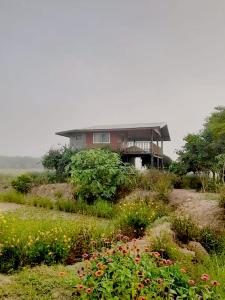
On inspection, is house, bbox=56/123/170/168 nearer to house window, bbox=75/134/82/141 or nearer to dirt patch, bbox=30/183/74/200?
house window, bbox=75/134/82/141

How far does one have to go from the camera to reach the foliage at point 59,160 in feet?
80.0

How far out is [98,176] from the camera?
18.4 meters

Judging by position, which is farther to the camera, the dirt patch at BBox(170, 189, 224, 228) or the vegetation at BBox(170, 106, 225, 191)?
the vegetation at BBox(170, 106, 225, 191)

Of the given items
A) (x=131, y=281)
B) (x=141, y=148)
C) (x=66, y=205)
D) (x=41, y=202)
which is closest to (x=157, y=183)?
(x=66, y=205)

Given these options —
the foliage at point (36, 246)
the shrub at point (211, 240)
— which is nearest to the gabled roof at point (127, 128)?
the shrub at point (211, 240)

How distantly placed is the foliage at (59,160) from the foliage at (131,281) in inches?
760

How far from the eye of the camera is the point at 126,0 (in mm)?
14703

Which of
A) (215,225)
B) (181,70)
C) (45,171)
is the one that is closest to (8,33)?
(181,70)

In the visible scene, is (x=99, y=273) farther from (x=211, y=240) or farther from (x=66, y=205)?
(x=66, y=205)

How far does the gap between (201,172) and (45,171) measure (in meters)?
10.6

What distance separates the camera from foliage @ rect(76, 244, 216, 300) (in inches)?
160

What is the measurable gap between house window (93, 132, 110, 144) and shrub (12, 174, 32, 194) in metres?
10.9

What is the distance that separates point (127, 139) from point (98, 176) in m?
14.8

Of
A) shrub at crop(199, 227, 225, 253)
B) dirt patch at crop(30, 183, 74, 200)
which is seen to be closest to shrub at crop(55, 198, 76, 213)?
→ dirt patch at crop(30, 183, 74, 200)
